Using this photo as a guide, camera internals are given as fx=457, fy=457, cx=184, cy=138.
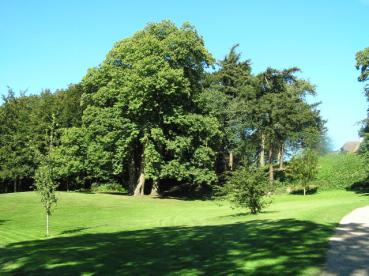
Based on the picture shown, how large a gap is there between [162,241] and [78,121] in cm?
4779

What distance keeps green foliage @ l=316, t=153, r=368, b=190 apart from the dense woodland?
14.6 ft

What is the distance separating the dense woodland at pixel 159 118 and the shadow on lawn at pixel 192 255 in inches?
1081

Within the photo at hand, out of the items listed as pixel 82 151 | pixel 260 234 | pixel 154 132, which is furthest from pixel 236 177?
pixel 82 151

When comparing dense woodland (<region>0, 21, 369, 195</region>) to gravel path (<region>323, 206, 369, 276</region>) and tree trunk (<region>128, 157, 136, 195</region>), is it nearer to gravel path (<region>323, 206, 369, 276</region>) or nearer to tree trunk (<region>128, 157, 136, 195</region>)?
tree trunk (<region>128, 157, 136, 195</region>)

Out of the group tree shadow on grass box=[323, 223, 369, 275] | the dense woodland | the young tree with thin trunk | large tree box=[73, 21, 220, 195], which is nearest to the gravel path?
tree shadow on grass box=[323, 223, 369, 275]

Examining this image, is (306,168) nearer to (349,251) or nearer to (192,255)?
(349,251)

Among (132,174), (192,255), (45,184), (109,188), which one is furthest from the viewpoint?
(109,188)

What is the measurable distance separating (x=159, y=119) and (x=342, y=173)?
2393cm

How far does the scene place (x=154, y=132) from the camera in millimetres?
43719

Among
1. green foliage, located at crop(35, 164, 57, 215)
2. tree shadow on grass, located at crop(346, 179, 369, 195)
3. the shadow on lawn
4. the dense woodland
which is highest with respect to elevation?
the dense woodland

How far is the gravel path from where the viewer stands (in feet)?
26.5

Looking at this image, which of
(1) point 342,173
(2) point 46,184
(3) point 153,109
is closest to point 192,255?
(2) point 46,184

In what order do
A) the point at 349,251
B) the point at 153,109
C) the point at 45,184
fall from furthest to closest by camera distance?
the point at 153,109
the point at 45,184
the point at 349,251

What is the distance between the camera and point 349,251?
9844mm
